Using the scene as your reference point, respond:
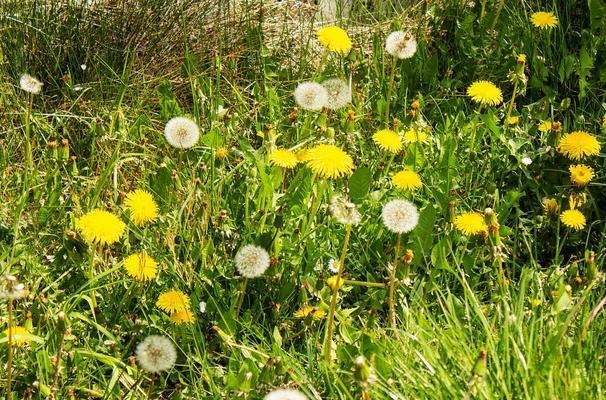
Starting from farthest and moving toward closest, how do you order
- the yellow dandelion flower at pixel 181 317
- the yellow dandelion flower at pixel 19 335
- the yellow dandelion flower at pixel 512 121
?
the yellow dandelion flower at pixel 512 121
the yellow dandelion flower at pixel 181 317
the yellow dandelion flower at pixel 19 335

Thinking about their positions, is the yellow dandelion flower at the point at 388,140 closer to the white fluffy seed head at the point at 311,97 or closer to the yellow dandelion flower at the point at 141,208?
the white fluffy seed head at the point at 311,97

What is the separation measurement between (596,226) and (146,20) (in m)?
2.00

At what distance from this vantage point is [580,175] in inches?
104

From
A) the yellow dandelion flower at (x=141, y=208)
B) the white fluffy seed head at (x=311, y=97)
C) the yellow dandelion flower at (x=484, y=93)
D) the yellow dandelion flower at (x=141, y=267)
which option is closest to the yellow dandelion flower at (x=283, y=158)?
the white fluffy seed head at (x=311, y=97)

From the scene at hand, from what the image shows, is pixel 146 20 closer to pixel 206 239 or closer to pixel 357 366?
pixel 206 239

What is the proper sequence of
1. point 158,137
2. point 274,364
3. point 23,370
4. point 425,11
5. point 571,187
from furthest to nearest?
point 425,11, point 158,137, point 571,187, point 23,370, point 274,364

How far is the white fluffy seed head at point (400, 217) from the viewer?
7.15 feet

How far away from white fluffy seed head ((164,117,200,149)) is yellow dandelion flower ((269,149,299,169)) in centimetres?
24

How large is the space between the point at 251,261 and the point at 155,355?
0.41 meters

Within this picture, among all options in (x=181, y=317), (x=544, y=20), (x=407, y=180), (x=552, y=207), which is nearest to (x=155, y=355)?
(x=181, y=317)

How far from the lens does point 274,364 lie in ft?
6.65

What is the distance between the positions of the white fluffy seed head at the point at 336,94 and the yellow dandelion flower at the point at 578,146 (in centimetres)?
70

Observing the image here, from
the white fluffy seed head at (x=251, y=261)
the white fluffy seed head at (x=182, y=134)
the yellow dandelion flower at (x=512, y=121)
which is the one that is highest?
the yellow dandelion flower at (x=512, y=121)

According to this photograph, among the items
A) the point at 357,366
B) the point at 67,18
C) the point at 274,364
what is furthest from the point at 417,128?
the point at 67,18
